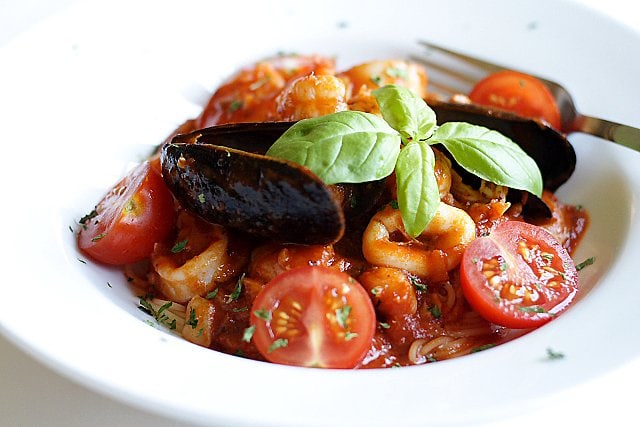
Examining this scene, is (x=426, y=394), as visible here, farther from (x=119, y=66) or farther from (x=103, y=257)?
(x=119, y=66)

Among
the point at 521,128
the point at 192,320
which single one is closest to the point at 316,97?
the point at 521,128

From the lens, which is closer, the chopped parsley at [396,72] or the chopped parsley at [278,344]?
the chopped parsley at [278,344]

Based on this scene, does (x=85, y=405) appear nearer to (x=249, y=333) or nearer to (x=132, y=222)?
(x=249, y=333)

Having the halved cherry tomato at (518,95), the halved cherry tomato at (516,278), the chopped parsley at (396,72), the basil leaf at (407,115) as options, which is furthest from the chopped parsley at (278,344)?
the halved cherry tomato at (518,95)

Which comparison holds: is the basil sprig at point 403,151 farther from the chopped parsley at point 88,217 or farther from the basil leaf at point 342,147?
the chopped parsley at point 88,217

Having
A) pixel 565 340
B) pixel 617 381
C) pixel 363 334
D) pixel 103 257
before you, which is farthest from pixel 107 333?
pixel 617 381

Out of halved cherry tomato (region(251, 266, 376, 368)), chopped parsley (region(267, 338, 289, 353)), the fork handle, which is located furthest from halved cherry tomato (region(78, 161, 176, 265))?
the fork handle
